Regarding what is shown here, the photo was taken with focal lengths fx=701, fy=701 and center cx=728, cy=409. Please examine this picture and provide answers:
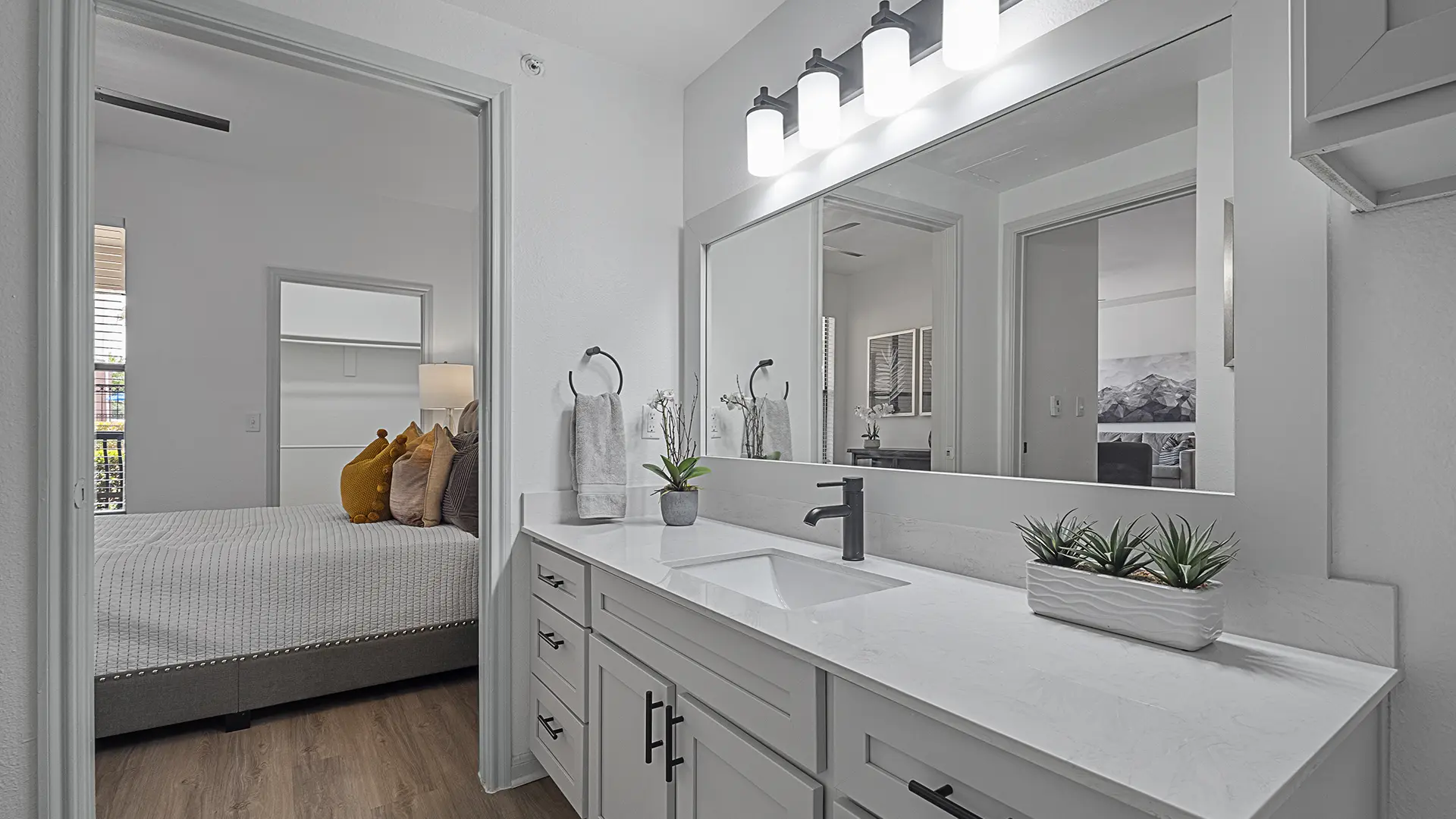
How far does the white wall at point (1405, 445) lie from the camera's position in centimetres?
92

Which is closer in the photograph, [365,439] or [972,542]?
[972,542]

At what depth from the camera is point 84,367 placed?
5.37ft

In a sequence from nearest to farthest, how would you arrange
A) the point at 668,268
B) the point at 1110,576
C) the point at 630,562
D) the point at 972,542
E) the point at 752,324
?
1. the point at 1110,576
2. the point at 972,542
3. the point at 630,562
4. the point at 752,324
5. the point at 668,268

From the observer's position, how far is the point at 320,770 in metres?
2.29

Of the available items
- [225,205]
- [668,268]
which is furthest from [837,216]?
[225,205]

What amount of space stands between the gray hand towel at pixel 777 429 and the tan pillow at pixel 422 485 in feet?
5.59

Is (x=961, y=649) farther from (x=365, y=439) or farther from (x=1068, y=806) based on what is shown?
(x=365, y=439)

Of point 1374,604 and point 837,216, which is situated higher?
point 837,216

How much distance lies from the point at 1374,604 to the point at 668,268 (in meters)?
2.12

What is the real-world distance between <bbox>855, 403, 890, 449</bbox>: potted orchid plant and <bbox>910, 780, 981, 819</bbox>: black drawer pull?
3.40 feet

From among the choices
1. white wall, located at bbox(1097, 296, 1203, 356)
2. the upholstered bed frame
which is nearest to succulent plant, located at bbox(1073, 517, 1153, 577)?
white wall, located at bbox(1097, 296, 1203, 356)

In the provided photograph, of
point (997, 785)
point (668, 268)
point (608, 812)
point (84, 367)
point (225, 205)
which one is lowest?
point (608, 812)

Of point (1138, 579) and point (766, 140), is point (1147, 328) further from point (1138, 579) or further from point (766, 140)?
point (766, 140)

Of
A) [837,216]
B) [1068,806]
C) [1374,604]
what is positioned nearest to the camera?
[1068,806]
